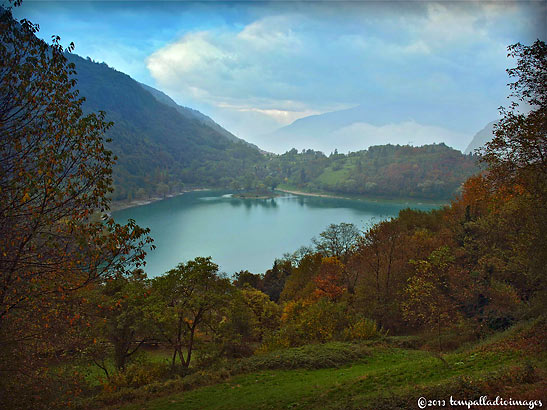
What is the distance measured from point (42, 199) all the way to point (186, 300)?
725 cm

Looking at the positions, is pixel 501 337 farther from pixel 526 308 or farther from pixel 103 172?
pixel 103 172

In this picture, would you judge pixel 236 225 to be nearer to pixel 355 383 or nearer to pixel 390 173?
pixel 355 383

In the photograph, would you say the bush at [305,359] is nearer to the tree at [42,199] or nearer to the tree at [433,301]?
the tree at [433,301]

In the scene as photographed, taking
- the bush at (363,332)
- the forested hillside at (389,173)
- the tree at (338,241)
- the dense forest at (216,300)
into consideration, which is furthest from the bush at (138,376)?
the forested hillside at (389,173)

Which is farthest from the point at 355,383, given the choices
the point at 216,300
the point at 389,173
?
the point at 389,173

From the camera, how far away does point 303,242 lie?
5269 centimetres

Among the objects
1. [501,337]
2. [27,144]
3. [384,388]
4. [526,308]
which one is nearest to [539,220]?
[501,337]

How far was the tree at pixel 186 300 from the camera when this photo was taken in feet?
36.2

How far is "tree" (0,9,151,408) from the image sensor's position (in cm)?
454

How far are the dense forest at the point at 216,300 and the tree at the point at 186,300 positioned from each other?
7 cm

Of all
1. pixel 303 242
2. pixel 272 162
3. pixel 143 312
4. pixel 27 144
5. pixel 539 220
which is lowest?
pixel 303 242

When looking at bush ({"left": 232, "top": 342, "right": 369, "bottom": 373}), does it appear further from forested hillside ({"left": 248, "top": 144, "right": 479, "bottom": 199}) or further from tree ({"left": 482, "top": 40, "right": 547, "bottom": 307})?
forested hillside ({"left": 248, "top": 144, "right": 479, "bottom": 199})

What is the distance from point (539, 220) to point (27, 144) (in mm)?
10328

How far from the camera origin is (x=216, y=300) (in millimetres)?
11359
